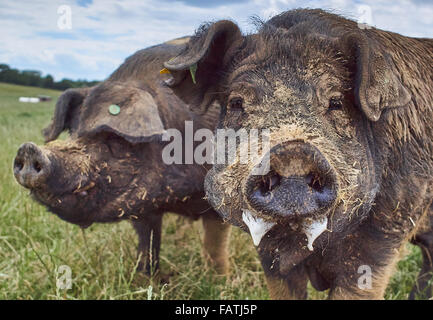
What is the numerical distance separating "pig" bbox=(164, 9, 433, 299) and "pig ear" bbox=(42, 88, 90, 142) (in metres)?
1.13

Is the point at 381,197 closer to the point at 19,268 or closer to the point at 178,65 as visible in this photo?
the point at 178,65

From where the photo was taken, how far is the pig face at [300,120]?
1.84 meters

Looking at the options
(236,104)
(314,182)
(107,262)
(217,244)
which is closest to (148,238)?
(107,262)

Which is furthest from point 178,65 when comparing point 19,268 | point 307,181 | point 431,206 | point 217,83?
point 19,268

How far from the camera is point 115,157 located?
326cm

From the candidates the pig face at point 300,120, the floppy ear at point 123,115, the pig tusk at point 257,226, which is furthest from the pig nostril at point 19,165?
the pig tusk at point 257,226

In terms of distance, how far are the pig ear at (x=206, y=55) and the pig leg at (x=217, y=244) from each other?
1.82m

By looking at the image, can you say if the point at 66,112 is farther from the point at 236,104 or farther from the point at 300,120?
the point at 300,120

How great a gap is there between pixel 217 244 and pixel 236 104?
2.20 m

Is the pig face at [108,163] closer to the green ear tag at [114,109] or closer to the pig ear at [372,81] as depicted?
the green ear tag at [114,109]

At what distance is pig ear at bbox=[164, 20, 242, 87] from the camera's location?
2.46 metres

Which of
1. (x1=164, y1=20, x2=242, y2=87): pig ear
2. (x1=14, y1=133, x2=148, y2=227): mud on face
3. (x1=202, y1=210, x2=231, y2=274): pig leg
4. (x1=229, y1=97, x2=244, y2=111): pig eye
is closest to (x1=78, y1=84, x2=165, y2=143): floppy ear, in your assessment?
(x1=14, y1=133, x2=148, y2=227): mud on face

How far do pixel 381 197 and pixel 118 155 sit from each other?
171 cm

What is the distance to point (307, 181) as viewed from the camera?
184cm
